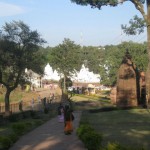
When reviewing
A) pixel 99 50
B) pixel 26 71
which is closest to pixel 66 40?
pixel 26 71

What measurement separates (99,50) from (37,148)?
15456 cm

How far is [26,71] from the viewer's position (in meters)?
42.8

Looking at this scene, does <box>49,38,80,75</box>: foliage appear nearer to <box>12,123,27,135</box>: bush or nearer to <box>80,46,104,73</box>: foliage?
<box>12,123,27,135</box>: bush

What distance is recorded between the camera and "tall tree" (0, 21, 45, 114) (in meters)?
38.9

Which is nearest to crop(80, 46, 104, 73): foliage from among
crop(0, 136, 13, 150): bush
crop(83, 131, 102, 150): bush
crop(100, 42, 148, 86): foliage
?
crop(100, 42, 148, 86): foliage

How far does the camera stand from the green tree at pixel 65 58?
8075cm

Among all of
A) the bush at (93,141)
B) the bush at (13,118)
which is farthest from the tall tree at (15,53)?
the bush at (93,141)

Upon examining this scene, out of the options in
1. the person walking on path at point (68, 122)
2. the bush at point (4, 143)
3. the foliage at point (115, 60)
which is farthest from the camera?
the foliage at point (115, 60)

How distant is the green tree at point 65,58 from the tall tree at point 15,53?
130 ft

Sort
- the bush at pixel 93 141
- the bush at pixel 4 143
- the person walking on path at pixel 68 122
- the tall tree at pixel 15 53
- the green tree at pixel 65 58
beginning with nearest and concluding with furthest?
the bush at pixel 93 141 < the bush at pixel 4 143 < the person walking on path at pixel 68 122 < the tall tree at pixel 15 53 < the green tree at pixel 65 58

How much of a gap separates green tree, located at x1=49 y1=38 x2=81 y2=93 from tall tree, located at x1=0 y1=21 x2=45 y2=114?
3956 centimetres

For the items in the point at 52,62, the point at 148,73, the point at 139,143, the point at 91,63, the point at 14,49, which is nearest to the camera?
the point at 139,143

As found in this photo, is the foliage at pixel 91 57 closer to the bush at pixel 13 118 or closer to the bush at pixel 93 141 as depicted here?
the bush at pixel 13 118

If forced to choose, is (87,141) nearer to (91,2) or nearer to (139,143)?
(139,143)
